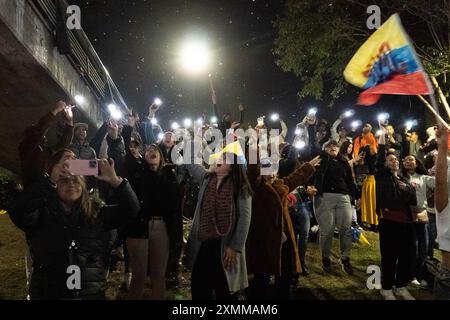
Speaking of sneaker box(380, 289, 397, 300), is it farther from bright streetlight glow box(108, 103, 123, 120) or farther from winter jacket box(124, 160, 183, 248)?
bright streetlight glow box(108, 103, 123, 120)

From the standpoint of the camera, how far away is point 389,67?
13.9 feet

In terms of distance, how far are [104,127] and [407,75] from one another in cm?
487

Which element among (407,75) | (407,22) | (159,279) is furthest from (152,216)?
(407,22)

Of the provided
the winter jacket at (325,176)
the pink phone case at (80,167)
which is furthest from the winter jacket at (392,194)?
the pink phone case at (80,167)

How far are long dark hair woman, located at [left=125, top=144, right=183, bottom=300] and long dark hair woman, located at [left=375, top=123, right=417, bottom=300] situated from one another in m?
3.27

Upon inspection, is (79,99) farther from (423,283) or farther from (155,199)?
(423,283)

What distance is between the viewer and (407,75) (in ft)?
13.3

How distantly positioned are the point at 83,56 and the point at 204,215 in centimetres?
900

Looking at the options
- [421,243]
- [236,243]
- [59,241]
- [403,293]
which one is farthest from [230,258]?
[421,243]

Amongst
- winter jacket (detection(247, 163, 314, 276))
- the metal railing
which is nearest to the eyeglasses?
winter jacket (detection(247, 163, 314, 276))
